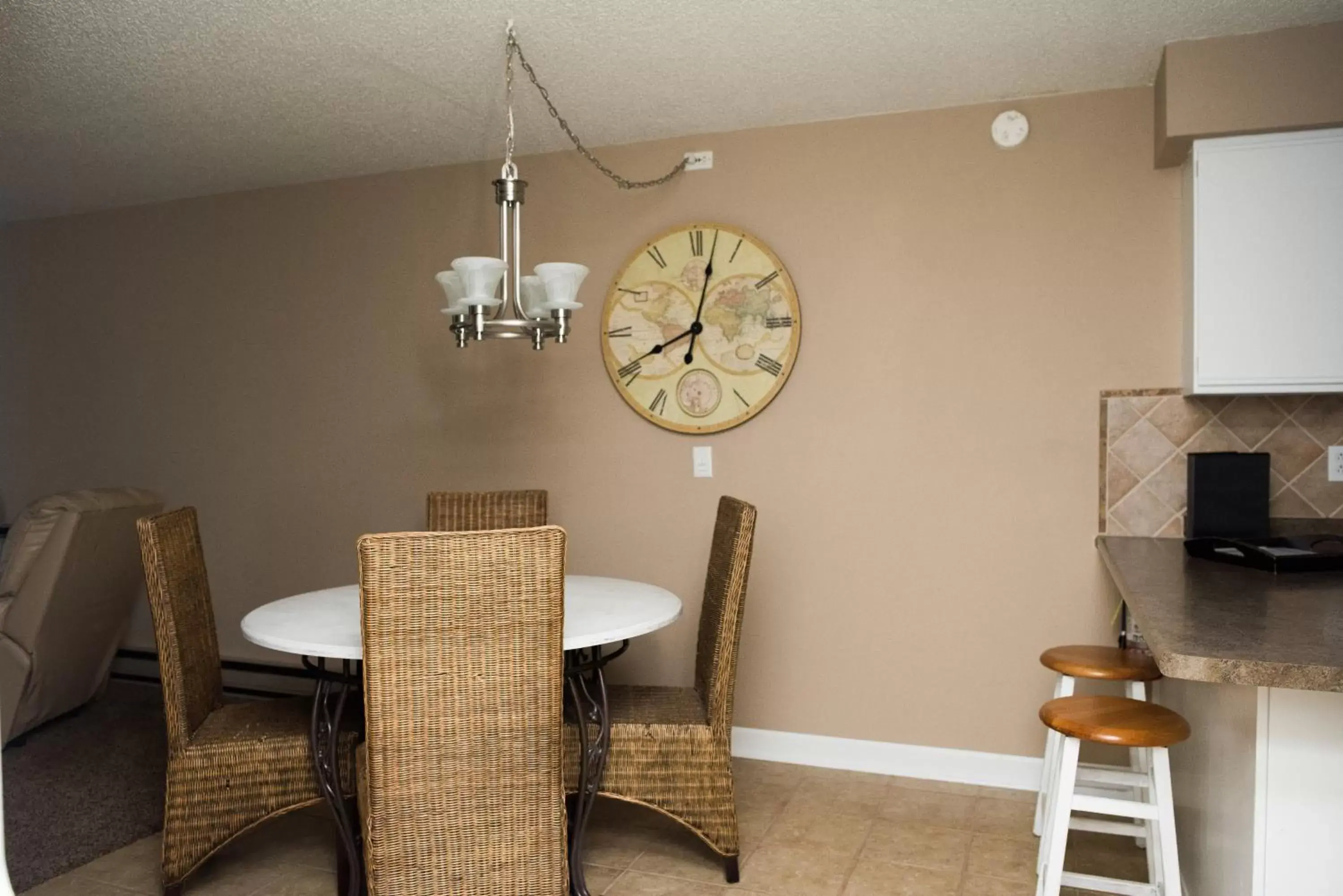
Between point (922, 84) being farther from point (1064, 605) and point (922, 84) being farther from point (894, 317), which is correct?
point (1064, 605)

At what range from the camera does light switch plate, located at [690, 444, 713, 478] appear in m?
3.61

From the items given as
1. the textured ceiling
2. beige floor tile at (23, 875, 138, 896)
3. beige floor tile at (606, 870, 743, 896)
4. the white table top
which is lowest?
beige floor tile at (23, 875, 138, 896)

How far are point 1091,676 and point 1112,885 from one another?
1.65 ft

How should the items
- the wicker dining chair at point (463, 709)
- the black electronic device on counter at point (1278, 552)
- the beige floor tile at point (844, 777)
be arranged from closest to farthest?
the wicker dining chair at point (463, 709)
the black electronic device on counter at point (1278, 552)
the beige floor tile at point (844, 777)

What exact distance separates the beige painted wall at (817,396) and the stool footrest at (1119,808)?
1.33 m

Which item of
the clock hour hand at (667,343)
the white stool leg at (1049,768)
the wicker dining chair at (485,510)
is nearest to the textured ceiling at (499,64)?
the clock hour hand at (667,343)

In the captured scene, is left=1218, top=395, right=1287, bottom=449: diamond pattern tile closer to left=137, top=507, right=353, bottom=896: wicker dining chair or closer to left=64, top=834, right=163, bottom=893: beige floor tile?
left=137, top=507, right=353, bottom=896: wicker dining chair

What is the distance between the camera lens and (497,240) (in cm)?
393

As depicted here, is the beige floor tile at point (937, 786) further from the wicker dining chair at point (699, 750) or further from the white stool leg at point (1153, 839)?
the wicker dining chair at point (699, 750)

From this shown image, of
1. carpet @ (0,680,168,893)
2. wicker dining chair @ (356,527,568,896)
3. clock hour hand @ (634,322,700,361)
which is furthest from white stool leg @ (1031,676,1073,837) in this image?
carpet @ (0,680,168,893)

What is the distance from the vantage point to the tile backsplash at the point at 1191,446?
290 cm

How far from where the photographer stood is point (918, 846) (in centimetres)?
279

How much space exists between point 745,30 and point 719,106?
0.62m

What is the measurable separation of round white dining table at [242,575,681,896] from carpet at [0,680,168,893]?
0.87 metres
